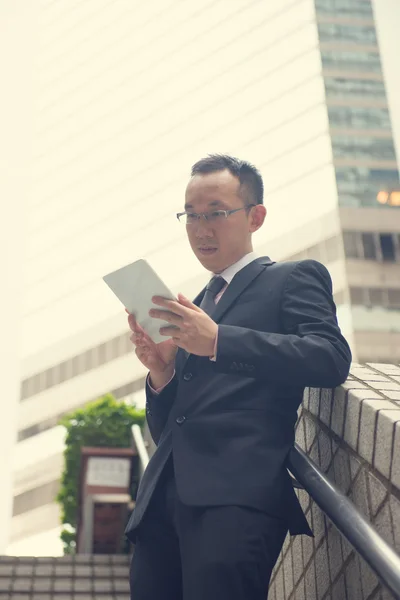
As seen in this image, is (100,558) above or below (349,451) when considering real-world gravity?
below

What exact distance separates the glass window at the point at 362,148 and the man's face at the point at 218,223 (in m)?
35.5

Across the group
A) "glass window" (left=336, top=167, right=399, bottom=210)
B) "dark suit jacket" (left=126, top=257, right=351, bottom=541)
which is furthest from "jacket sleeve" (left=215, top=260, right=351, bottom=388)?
"glass window" (left=336, top=167, right=399, bottom=210)

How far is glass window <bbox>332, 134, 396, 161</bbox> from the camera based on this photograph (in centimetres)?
3597

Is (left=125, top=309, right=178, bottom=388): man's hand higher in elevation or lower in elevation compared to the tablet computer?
lower

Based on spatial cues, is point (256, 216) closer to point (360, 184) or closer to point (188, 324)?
point (188, 324)

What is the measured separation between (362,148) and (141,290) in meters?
36.7

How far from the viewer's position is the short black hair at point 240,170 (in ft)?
6.11

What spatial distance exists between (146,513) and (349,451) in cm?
52

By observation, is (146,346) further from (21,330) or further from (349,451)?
(21,330)

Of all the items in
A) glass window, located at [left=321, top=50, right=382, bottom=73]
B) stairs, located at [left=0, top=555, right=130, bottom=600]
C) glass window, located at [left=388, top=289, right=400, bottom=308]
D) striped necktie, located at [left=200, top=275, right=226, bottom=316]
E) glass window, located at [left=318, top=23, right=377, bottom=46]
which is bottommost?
glass window, located at [left=388, top=289, right=400, bottom=308]

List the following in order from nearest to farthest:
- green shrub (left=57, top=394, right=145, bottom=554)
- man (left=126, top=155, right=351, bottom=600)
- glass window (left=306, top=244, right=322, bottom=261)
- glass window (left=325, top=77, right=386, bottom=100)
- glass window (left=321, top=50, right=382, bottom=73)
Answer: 1. man (left=126, top=155, right=351, bottom=600)
2. green shrub (left=57, top=394, right=145, bottom=554)
3. glass window (left=306, top=244, right=322, bottom=261)
4. glass window (left=325, top=77, right=386, bottom=100)
5. glass window (left=321, top=50, right=382, bottom=73)

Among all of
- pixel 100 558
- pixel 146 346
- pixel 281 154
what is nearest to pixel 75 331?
pixel 281 154

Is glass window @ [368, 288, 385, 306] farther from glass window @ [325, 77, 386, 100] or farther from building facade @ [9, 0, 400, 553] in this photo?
glass window @ [325, 77, 386, 100]

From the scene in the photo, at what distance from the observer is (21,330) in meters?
46.4
